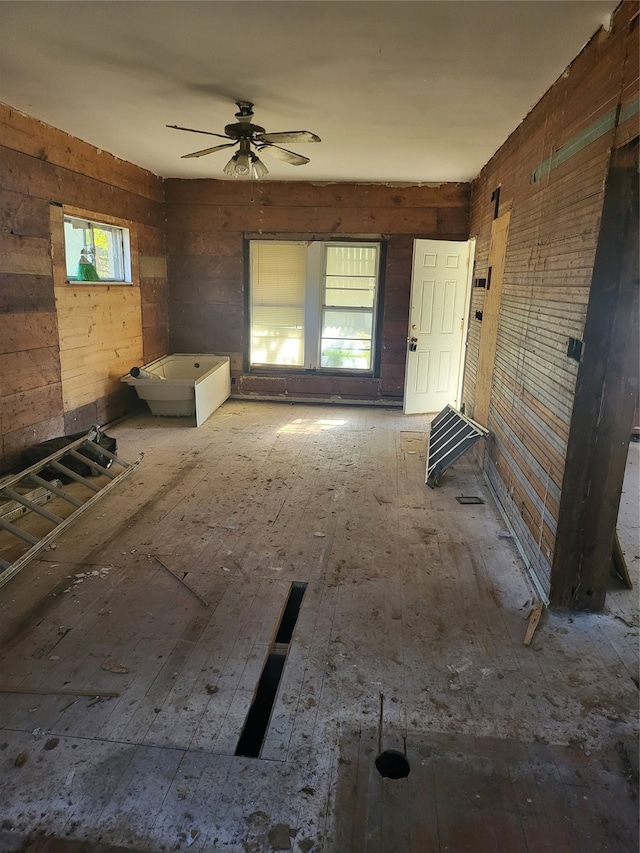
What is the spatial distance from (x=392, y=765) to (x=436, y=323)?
542 cm

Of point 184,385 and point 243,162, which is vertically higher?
point 243,162

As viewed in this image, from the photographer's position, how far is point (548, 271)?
3.15 metres

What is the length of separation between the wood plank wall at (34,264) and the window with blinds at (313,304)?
7.36ft

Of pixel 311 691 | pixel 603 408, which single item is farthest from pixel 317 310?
pixel 311 691

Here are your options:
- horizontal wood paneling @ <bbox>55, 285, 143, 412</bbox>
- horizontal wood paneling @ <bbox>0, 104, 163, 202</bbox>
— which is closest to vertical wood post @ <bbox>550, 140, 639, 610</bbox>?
horizontal wood paneling @ <bbox>0, 104, 163, 202</bbox>

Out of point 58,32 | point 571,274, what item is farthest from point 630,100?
point 58,32

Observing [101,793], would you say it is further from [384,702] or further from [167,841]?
[384,702]

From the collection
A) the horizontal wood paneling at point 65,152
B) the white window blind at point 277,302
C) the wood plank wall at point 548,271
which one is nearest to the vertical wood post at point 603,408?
the wood plank wall at point 548,271

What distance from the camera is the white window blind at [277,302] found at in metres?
7.11

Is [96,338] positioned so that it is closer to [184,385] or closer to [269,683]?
[184,385]

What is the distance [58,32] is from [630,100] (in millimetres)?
2766

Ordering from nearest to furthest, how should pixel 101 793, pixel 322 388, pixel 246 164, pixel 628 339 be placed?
pixel 101 793 → pixel 628 339 → pixel 246 164 → pixel 322 388

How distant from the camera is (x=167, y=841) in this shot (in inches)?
61.9

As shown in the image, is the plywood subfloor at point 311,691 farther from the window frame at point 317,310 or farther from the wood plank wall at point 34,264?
the window frame at point 317,310
